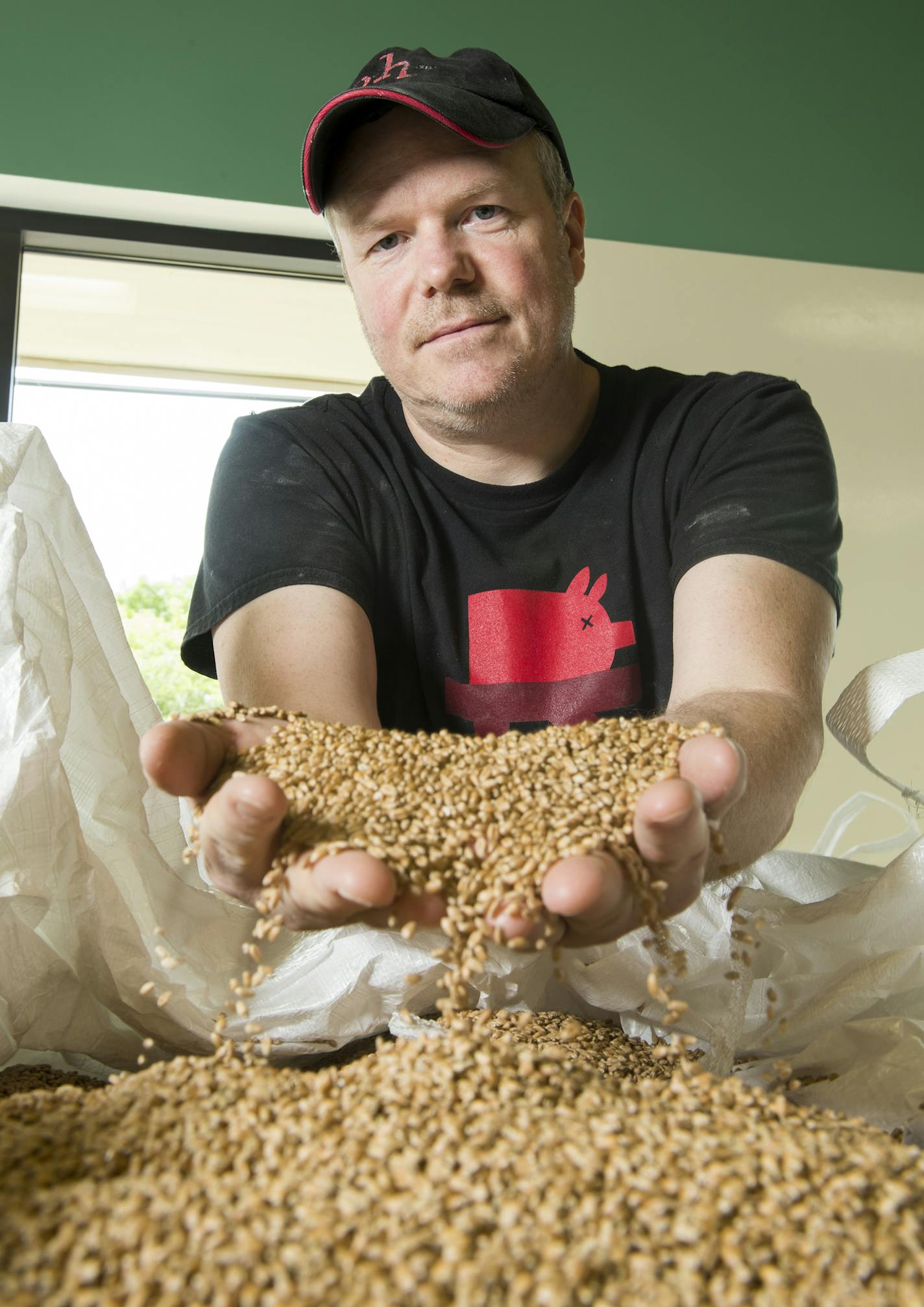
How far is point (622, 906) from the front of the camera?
797 millimetres

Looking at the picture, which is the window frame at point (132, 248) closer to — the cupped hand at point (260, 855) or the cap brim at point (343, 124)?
the cap brim at point (343, 124)

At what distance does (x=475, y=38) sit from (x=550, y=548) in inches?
86.8

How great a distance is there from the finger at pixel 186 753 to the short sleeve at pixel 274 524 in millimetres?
490

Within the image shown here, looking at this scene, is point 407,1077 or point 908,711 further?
point 908,711

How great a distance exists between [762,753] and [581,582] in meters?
0.55

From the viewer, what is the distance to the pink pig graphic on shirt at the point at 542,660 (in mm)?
1532

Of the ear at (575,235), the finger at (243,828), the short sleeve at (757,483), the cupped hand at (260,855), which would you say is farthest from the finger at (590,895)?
the ear at (575,235)

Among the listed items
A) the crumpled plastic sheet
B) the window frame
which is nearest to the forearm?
the crumpled plastic sheet

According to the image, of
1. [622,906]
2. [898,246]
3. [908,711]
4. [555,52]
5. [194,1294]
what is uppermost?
[555,52]

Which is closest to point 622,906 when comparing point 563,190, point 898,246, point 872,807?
point 563,190

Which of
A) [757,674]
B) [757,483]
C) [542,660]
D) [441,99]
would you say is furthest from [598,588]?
[441,99]

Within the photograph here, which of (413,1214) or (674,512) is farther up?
(674,512)

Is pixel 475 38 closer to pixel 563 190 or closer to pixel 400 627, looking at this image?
pixel 563 190

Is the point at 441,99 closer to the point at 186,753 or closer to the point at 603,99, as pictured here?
the point at 186,753
